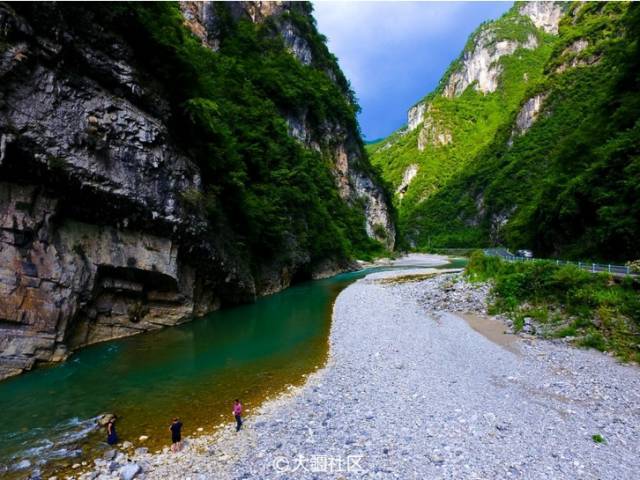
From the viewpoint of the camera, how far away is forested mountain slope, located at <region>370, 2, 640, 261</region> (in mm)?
20317

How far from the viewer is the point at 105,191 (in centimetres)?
1502

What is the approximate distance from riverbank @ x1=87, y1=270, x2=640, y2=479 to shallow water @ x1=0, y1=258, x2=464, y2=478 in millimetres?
962

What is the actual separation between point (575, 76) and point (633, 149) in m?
97.4

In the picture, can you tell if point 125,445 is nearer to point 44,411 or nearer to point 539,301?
point 44,411

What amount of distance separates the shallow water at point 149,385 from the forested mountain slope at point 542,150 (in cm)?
1874

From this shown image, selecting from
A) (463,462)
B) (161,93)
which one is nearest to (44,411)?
(463,462)

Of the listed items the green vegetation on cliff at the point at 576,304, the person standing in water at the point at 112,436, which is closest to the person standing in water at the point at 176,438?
the person standing in water at the point at 112,436

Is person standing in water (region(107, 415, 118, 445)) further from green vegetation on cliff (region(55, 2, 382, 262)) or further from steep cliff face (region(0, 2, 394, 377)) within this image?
green vegetation on cliff (region(55, 2, 382, 262))

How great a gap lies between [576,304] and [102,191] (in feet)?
73.9

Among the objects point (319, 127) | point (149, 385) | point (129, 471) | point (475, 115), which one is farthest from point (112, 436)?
point (475, 115)

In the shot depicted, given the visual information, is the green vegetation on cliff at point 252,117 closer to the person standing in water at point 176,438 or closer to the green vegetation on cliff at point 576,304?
the person standing in water at point 176,438

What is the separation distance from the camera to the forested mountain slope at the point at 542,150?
800 inches

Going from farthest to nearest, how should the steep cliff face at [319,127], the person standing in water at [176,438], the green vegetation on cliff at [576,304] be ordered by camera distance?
1. the steep cliff face at [319,127]
2. the green vegetation on cliff at [576,304]
3. the person standing in water at [176,438]

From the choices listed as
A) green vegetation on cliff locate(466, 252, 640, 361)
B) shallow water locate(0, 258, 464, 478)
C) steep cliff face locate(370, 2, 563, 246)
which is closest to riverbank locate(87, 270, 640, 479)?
shallow water locate(0, 258, 464, 478)
